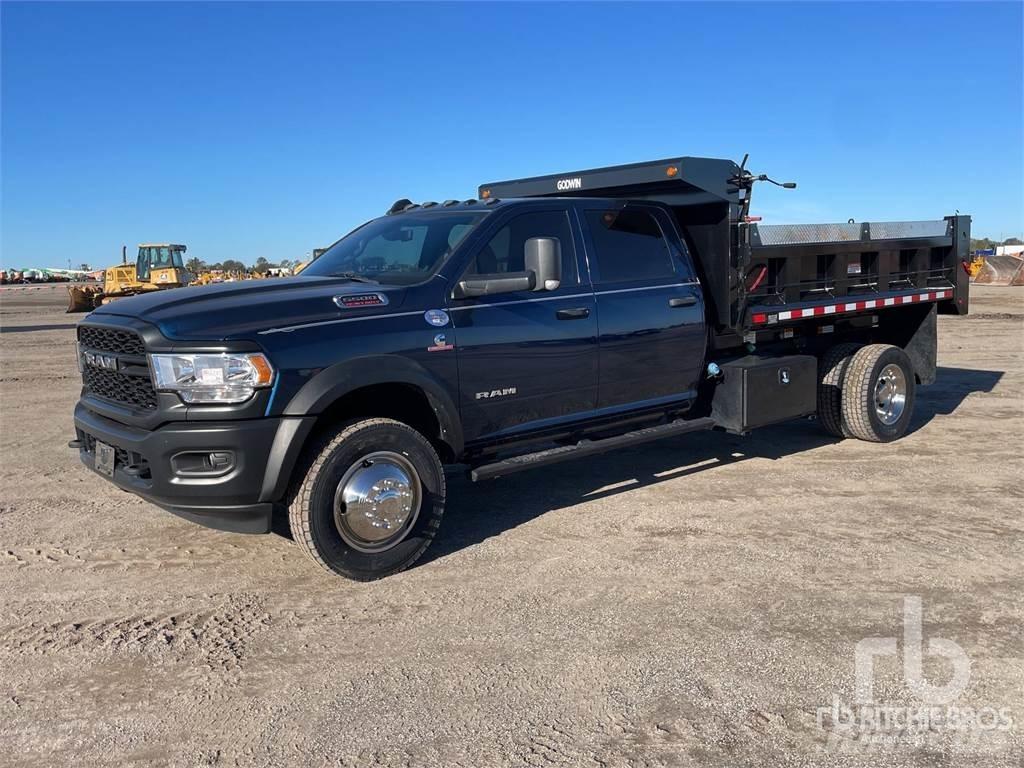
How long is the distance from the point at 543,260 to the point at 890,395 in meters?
4.46

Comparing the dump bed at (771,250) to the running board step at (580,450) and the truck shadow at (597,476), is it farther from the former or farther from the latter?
the truck shadow at (597,476)

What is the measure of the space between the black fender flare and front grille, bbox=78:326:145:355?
87 cm

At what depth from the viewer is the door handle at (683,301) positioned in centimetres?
612

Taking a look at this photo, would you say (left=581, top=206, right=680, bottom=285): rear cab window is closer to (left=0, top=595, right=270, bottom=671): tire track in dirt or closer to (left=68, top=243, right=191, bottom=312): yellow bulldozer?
(left=0, top=595, right=270, bottom=671): tire track in dirt

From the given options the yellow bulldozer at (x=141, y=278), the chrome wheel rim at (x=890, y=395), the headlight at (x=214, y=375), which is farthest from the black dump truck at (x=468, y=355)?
the yellow bulldozer at (x=141, y=278)

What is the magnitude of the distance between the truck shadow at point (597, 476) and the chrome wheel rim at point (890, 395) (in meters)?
0.49

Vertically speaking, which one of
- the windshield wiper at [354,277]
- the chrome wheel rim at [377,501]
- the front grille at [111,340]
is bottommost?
the chrome wheel rim at [377,501]

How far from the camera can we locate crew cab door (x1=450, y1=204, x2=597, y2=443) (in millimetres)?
5027

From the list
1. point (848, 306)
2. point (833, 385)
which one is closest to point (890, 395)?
point (833, 385)

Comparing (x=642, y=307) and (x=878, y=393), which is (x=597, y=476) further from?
(x=878, y=393)

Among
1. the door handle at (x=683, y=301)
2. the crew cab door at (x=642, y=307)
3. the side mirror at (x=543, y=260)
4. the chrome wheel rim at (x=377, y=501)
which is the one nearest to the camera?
the chrome wheel rim at (x=377, y=501)

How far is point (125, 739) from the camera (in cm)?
311

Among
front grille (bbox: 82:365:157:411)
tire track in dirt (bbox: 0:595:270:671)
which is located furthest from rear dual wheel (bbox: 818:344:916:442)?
front grille (bbox: 82:365:157:411)

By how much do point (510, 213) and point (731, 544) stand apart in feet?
7.93
